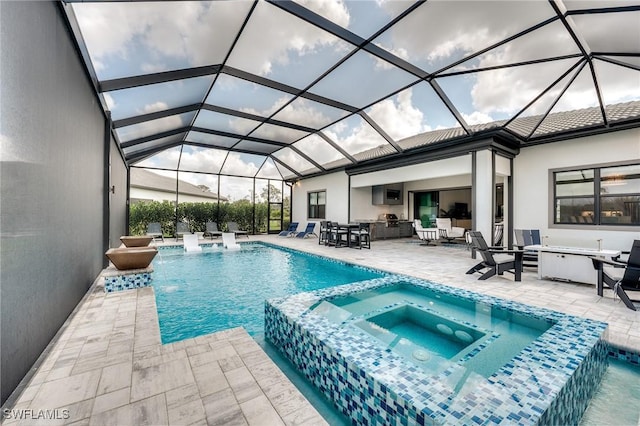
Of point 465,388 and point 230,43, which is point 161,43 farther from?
point 465,388

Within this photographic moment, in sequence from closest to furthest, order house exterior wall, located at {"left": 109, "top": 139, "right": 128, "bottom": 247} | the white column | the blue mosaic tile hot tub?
the blue mosaic tile hot tub
house exterior wall, located at {"left": 109, "top": 139, "right": 128, "bottom": 247}
the white column

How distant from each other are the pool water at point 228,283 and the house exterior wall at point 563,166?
4.84 meters

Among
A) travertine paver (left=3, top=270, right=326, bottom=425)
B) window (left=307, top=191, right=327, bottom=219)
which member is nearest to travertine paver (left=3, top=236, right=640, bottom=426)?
travertine paver (left=3, top=270, right=326, bottom=425)

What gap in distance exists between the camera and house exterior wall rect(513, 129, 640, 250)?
5.61m

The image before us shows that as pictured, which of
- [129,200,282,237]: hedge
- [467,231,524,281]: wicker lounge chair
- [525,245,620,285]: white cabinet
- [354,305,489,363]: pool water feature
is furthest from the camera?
[129,200,282,237]: hedge

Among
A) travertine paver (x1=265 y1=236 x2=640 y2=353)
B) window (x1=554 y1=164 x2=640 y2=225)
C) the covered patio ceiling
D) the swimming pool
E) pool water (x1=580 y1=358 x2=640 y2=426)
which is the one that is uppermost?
the covered patio ceiling

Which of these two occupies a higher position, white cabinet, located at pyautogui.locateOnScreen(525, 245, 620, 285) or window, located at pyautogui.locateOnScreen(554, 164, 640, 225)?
window, located at pyautogui.locateOnScreen(554, 164, 640, 225)

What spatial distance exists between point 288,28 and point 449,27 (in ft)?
7.97

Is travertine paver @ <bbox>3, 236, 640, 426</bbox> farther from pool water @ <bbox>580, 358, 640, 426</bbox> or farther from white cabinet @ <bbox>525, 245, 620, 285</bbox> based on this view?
white cabinet @ <bbox>525, 245, 620, 285</bbox>

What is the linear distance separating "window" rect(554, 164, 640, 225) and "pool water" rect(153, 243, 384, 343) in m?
5.15

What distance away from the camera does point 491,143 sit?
21.1 feet

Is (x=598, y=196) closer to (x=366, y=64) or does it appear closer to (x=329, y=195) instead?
(x=366, y=64)

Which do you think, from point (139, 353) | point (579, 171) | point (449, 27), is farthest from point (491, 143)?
point (139, 353)

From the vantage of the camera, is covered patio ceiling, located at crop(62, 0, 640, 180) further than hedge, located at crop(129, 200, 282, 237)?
No
